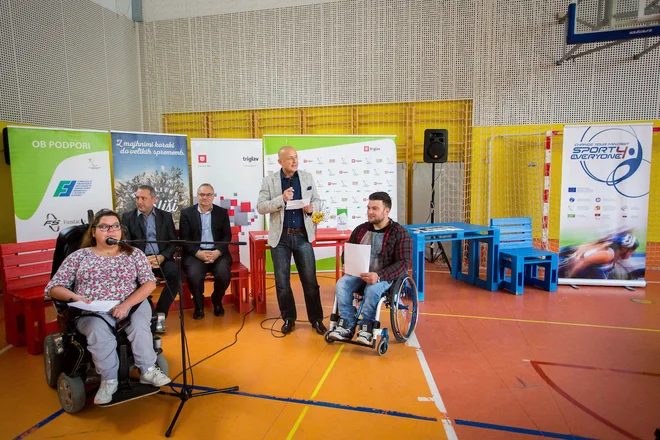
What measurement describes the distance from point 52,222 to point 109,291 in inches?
112

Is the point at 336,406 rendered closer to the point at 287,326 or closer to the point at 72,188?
the point at 287,326

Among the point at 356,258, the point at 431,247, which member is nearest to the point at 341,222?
the point at 356,258

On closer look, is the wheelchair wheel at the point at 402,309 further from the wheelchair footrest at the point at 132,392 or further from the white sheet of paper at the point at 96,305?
the white sheet of paper at the point at 96,305

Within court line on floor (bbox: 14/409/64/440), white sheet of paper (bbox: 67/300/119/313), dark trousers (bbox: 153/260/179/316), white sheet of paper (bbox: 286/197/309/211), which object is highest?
white sheet of paper (bbox: 286/197/309/211)

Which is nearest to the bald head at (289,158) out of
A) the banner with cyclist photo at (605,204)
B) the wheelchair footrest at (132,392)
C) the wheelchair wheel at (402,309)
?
the wheelchair wheel at (402,309)

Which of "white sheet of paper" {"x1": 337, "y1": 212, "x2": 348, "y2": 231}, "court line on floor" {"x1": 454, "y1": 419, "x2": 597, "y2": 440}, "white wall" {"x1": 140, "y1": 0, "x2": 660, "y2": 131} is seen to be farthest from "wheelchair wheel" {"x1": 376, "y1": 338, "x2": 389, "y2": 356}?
"white wall" {"x1": 140, "y1": 0, "x2": 660, "y2": 131}

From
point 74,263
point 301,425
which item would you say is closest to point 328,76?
point 74,263

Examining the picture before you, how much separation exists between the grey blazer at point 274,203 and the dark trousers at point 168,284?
1066 mm

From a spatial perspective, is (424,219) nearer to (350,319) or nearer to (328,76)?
(328,76)

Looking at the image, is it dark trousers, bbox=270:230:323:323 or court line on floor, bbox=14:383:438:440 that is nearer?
court line on floor, bbox=14:383:438:440

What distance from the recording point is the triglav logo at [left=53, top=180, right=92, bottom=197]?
15.1 ft

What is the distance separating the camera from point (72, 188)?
471 centimetres

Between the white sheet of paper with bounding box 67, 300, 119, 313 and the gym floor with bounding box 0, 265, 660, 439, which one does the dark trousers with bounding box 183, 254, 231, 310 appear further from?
the white sheet of paper with bounding box 67, 300, 119, 313

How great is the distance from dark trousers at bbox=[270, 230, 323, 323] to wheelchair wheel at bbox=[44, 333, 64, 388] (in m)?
1.61
